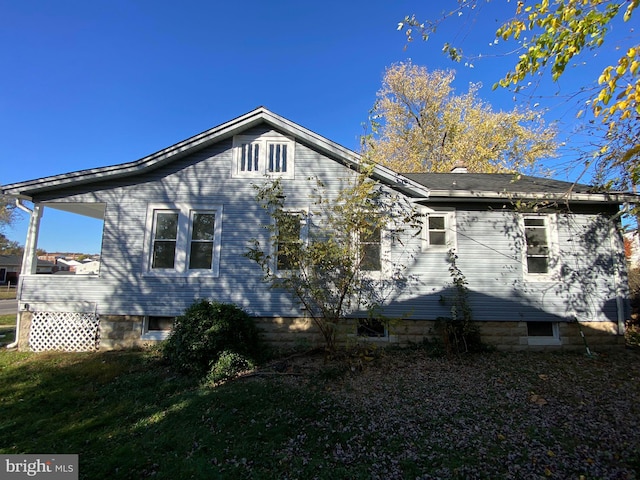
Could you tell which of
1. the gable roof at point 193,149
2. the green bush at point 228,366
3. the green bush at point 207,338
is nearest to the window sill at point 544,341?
the gable roof at point 193,149

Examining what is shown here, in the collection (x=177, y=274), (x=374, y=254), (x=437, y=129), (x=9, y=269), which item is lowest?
(x=177, y=274)

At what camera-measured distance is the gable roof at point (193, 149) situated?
750 centimetres

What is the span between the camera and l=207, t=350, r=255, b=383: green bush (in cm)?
561

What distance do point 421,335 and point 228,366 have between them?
4.44 m

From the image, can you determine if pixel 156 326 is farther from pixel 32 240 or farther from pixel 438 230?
pixel 438 230

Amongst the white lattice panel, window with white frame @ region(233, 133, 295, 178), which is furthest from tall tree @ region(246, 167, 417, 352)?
the white lattice panel

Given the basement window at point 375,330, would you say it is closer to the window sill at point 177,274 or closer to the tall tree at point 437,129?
the window sill at point 177,274

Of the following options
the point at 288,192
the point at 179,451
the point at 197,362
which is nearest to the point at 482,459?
the point at 179,451

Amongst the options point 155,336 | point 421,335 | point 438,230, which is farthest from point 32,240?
point 438,230

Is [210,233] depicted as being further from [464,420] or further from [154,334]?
[464,420]

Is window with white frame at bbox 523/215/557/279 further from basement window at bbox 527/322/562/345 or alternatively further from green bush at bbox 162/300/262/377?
green bush at bbox 162/300/262/377

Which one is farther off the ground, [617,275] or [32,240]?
[32,240]

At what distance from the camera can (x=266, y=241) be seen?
24.9 ft

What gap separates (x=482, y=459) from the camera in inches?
133
